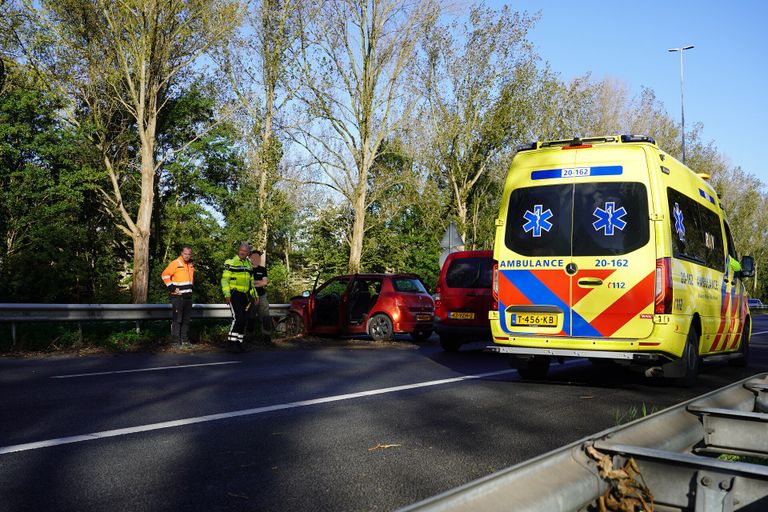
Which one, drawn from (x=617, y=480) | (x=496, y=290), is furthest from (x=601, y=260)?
(x=617, y=480)

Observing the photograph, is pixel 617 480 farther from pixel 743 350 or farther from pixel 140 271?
pixel 140 271

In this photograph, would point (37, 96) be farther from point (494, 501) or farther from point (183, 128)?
point (494, 501)

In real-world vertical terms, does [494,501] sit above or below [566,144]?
below

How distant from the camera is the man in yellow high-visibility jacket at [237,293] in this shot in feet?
43.8

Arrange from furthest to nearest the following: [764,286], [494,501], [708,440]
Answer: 1. [764,286]
2. [708,440]
3. [494,501]

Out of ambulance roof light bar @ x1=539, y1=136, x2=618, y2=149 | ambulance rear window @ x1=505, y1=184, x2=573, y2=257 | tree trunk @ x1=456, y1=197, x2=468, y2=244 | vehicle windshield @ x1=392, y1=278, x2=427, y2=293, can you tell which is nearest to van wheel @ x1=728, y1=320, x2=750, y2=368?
ambulance rear window @ x1=505, y1=184, x2=573, y2=257

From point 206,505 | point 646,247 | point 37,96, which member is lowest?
point 206,505

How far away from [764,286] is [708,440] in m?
96.8

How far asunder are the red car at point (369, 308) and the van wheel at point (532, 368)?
6.87 m

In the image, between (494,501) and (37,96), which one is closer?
(494,501)

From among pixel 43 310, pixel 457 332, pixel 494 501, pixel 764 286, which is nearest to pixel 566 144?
pixel 457 332

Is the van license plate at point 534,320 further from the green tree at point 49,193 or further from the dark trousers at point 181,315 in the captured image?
the green tree at point 49,193

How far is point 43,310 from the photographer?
13.0m

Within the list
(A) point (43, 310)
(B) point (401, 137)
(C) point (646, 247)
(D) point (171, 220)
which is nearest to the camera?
(C) point (646, 247)
